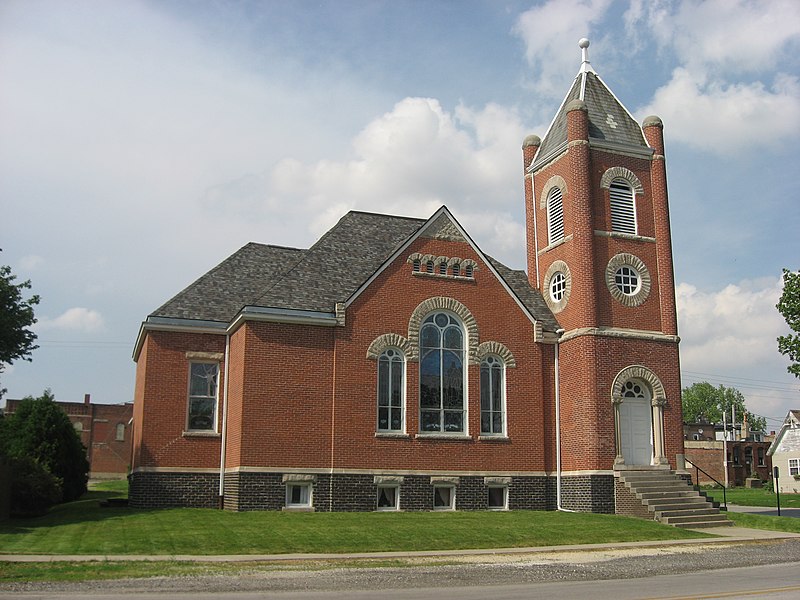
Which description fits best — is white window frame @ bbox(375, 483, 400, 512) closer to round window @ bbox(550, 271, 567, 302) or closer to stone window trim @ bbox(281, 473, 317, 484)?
stone window trim @ bbox(281, 473, 317, 484)

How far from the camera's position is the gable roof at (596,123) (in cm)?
2983

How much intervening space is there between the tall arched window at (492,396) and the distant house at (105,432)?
177 feet

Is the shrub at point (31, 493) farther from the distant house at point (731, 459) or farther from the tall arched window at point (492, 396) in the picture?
the distant house at point (731, 459)

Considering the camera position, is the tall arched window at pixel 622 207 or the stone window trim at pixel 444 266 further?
the tall arched window at pixel 622 207

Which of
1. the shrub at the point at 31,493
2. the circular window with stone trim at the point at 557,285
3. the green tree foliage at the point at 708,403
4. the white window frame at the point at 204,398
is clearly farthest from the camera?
the green tree foliage at the point at 708,403

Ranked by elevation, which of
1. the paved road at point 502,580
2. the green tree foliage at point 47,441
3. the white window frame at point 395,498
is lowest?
the paved road at point 502,580

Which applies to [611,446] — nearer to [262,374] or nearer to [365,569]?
[262,374]

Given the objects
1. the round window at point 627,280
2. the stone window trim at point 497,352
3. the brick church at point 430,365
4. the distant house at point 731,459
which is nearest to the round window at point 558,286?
the brick church at point 430,365

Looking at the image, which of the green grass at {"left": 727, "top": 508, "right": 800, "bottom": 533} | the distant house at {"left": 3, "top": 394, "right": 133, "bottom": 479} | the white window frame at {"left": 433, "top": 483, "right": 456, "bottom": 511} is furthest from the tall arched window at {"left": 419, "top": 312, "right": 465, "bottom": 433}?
the distant house at {"left": 3, "top": 394, "right": 133, "bottom": 479}

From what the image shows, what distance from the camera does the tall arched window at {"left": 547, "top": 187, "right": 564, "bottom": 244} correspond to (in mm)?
29953

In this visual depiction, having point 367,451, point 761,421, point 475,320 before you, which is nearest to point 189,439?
point 367,451

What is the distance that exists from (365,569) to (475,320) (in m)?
13.2

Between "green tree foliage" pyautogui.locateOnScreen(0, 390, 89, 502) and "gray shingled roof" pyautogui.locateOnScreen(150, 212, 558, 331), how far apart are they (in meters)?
9.61

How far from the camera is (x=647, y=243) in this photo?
29.5m
